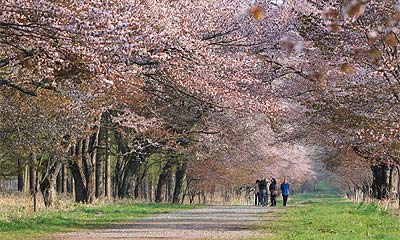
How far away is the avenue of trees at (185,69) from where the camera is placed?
10117 mm

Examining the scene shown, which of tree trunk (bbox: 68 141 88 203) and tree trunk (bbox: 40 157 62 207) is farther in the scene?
tree trunk (bbox: 68 141 88 203)

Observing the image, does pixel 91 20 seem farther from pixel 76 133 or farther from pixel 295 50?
pixel 295 50

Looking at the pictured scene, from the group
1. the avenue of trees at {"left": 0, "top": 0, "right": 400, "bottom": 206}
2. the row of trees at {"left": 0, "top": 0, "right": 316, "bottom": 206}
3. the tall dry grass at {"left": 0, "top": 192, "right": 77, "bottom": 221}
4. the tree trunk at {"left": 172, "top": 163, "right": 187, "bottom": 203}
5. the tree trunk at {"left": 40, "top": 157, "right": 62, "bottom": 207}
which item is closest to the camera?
the row of trees at {"left": 0, "top": 0, "right": 316, "bottom": 206}

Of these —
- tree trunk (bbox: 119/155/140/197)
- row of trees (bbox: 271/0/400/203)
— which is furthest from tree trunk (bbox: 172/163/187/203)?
row of trees (bbox: 271/0/400/203)

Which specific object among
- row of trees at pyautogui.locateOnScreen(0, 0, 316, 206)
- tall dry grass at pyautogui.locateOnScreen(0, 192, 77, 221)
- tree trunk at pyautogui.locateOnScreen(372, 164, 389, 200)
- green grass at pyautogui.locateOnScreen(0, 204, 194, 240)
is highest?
row of trees at pyautogui.locateOnScreen(0, 0, 316, 206)

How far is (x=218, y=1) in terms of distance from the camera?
19.7m

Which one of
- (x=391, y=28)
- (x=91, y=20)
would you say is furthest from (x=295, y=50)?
(x=91, y=20)

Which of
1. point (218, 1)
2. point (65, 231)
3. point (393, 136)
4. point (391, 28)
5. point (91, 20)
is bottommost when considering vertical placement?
point (65, 231)

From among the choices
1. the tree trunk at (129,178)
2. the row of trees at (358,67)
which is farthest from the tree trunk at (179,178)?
the row of trees at (358,67)

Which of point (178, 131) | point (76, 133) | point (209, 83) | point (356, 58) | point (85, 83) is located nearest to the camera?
point (85, 83)

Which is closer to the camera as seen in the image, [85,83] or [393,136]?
[85,83]

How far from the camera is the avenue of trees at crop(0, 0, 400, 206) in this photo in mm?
10117

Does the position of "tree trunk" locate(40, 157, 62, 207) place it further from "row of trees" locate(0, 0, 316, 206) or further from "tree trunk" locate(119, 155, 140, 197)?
"tree trunk" locate(119, 155, 140, 197)

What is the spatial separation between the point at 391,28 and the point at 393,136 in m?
2.95
